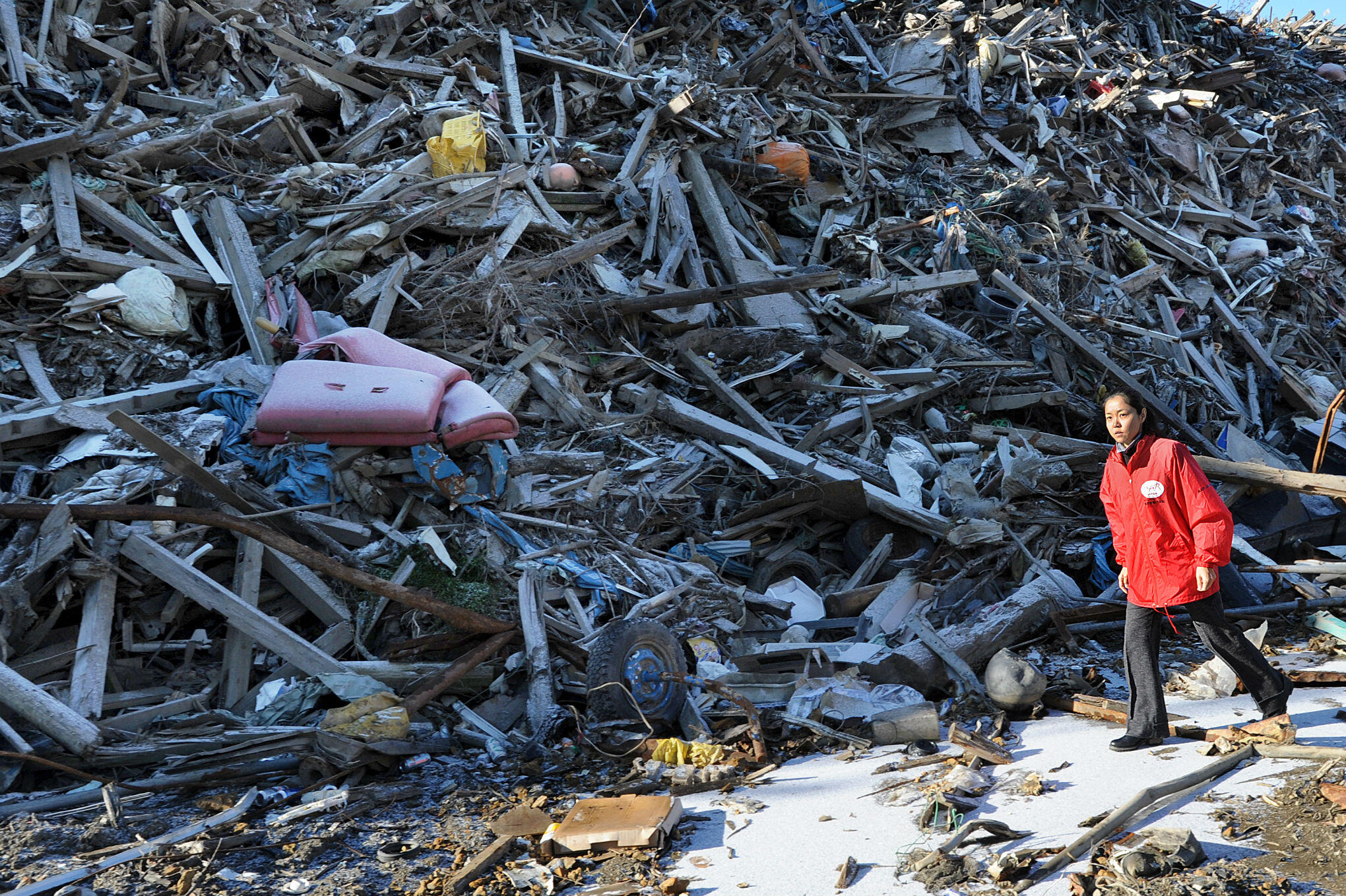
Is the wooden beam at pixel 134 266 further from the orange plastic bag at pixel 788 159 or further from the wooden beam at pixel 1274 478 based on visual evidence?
the wooden beam at pixel 1274 478

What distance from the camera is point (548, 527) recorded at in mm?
5945

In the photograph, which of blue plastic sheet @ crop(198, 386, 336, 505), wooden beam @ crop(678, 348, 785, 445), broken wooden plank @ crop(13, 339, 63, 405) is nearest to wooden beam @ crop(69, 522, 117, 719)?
blue plastic sheet @ crop(198, 386, 336, 505)

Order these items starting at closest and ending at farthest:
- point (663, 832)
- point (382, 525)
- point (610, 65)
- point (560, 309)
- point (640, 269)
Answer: point (663, 832)
point (382, 525)
point (560, 309)
point (640, 269)
point (610, 65)

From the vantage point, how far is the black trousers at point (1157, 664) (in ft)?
12.4

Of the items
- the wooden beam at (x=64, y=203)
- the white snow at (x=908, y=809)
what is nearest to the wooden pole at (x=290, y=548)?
the white snow at (x=908, y=809)

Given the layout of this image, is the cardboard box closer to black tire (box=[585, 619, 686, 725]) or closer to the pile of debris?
the pile of debris

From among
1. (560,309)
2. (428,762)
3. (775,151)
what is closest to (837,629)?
(428,762)

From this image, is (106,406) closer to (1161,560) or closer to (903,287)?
(1161,560)

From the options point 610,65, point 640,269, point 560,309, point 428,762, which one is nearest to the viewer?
point 428,762

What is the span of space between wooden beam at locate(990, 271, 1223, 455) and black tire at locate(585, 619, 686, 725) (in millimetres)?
5802

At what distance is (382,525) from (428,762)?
5.47 ft

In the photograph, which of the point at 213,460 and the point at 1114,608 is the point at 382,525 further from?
the point at 1114,608

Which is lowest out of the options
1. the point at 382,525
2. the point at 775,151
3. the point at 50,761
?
the point at 50,761

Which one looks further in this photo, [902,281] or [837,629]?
[902,281]
